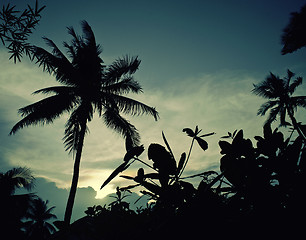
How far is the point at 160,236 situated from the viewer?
1.70 ft

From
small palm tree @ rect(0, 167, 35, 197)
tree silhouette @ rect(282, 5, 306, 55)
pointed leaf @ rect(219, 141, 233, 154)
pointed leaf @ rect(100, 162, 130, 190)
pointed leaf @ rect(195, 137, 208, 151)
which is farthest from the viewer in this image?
small palm tree @ rect(0, 167, 35, 197)

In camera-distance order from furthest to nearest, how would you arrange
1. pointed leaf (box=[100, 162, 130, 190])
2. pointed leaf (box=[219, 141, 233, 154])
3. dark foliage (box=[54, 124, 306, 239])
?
pointed leaf (box=[219, 141, 233, 154]) → pointed leaf (box=[100, 162, 130, 190]) → dark foliage (box=[54, 124, 306, 239])

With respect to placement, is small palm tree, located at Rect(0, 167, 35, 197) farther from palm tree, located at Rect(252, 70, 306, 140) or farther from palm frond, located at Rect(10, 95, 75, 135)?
palm tree, located at Rect(252, 70, 306, 140)

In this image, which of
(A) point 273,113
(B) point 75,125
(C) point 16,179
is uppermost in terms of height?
(A) point 273,113

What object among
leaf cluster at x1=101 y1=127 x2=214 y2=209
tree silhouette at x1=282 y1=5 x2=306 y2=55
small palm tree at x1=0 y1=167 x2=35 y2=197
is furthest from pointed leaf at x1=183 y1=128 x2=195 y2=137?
small palm tree at x1=0 y1=167 x2=35 y2=197

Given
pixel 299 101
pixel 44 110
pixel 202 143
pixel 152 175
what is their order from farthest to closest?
pixel 299 101 → pixel 44 110 → pixel 202 143 → pixel 152 175

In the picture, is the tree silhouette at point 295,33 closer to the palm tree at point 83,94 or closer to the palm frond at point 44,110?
the palm tree at point 83,94

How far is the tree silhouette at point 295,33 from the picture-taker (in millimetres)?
6496

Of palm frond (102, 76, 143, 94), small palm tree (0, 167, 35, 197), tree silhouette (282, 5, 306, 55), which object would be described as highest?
tree silhouette (282, 5, 306, 55)

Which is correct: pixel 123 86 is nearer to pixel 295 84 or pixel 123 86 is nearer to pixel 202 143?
pixel 202 143

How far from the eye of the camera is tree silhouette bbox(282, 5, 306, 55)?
650cm

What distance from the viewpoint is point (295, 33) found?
680cm

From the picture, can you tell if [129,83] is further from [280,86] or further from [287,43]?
[280,86]

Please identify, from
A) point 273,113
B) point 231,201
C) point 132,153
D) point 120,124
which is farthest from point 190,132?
point 273,113
